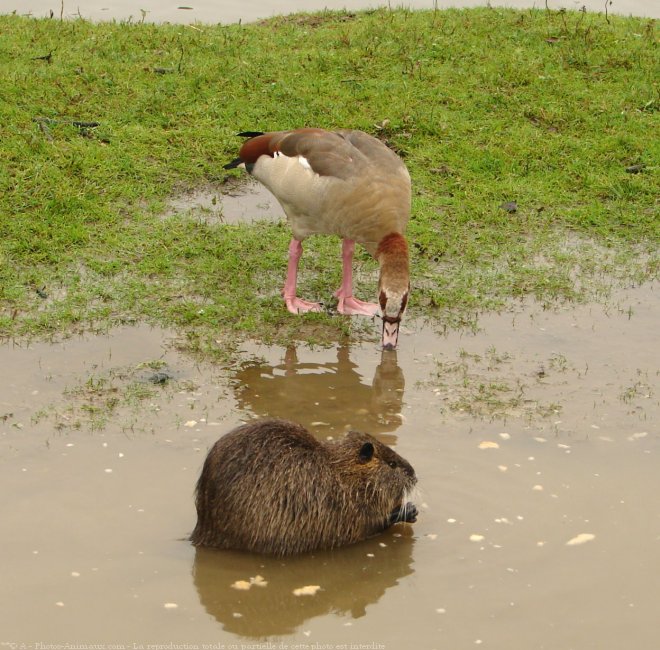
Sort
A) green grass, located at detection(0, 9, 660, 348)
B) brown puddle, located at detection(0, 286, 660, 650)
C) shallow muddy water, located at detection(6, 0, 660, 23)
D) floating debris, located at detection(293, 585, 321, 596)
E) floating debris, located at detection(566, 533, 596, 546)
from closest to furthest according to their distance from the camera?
1. brown puddle, located at detection(0, 286, 660, 650)
2. floating debris, located at detection(293, 585, 321, 596)
3. floating debris, located at detection(566, 533, 596, 546)
4. green grass, located at detection(0, 9, 660, 348)
5. shallow muddy water, located at detection(6, 0, 660, 23)

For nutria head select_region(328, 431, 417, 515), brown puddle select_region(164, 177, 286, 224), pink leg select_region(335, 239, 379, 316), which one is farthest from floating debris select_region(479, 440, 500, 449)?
brown puddle select_region(164, 177, 286, 224)

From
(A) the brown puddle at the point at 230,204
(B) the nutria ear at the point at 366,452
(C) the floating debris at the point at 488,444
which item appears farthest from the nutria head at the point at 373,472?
(A) the brown puddle at the point at 230,204

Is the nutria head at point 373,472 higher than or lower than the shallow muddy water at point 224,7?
lower

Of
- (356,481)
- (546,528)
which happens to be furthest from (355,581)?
(546,528)

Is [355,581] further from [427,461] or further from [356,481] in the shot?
[427,461]

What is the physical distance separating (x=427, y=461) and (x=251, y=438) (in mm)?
1251

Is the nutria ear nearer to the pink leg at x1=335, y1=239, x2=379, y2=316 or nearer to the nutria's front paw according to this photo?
the nutria's front paw

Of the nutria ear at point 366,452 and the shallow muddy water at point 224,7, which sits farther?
the shallow muddy water at point 224,7

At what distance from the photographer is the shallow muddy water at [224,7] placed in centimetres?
1388

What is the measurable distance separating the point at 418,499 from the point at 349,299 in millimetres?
2397

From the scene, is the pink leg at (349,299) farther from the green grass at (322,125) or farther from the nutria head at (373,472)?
the nutria head at (373,472)

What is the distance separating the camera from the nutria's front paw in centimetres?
531

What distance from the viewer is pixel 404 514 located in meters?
5.32

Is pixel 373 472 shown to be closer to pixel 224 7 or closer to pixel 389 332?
pixel 389 332
